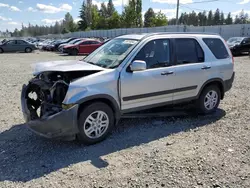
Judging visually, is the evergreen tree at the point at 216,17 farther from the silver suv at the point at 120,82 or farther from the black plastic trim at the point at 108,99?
the black plastic trim at the point at 108,99

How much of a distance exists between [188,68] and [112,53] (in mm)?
1576

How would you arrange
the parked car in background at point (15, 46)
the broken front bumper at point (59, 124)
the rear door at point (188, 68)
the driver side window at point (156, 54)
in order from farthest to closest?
the parked car in background at point (15, 46) → the rear door at point (188, 68) → the driver side window at point (156, 54) → the broken front bumper at point (59, 124)

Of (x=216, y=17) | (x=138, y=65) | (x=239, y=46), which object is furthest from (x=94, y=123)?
(x=216, y=17)

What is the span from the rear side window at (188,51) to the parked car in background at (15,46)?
26279mm

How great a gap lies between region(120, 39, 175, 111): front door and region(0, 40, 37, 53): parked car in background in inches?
1039

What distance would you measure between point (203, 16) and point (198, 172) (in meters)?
117

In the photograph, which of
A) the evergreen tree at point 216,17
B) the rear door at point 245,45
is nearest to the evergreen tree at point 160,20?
the evergreen tree at point 216,17

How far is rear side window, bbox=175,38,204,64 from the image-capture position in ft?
16.4

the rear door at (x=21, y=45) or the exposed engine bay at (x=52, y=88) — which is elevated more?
the rear door at (x=21, y=45)

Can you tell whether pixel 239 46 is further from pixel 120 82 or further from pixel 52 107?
pixel 52 107

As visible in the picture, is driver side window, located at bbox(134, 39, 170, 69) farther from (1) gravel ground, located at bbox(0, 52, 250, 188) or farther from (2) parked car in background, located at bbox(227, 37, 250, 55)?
(2) parked car in background, located at bbox(227, 37, 250, 55)

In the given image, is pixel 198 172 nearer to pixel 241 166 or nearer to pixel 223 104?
pixel 241 166

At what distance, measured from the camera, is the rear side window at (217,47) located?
18.1ft

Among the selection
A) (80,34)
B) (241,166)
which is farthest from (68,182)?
(80,34)
